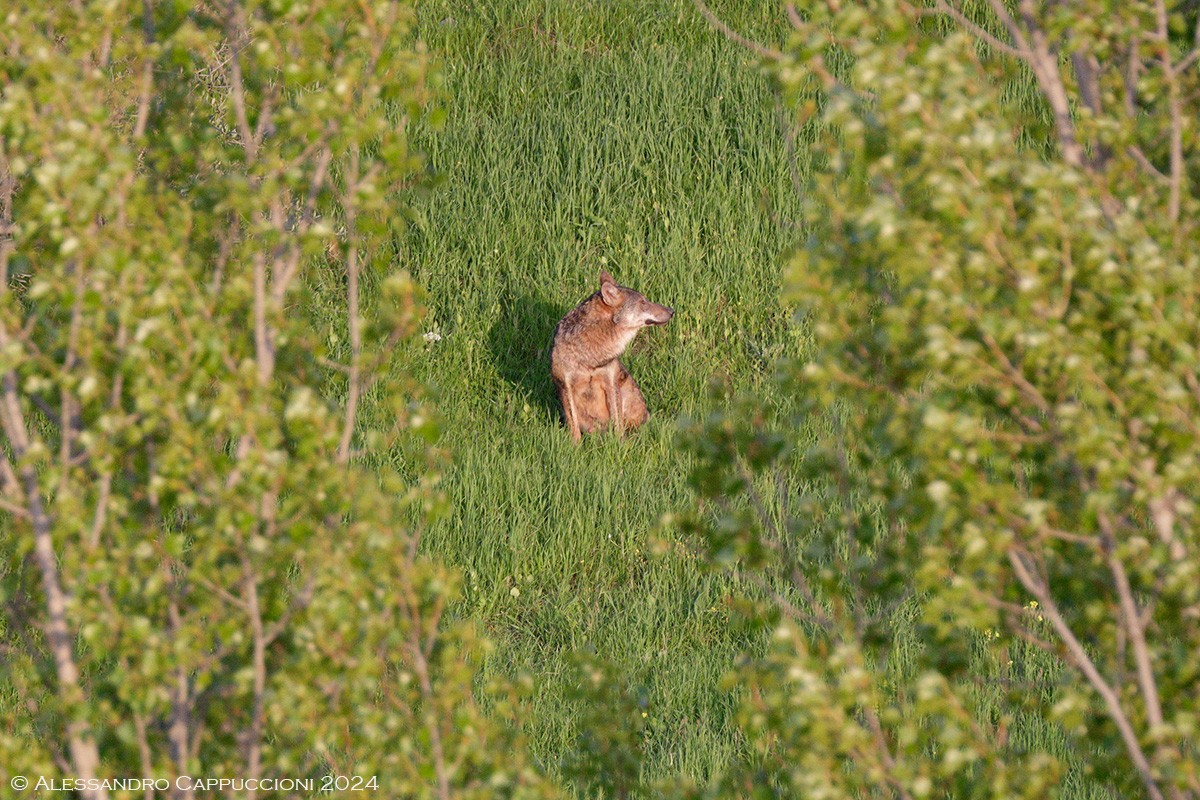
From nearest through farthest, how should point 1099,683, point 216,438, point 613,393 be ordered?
point 1099,683 < point 216,438 < point 613,393

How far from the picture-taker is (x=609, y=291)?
898 centimetres

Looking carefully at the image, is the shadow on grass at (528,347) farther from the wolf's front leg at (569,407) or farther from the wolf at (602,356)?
the wolf at (602,356)

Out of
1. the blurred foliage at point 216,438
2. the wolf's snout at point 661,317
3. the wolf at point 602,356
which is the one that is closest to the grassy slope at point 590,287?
the wolf at point 602,356

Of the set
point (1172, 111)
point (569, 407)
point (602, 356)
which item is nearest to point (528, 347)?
point (569, 407)

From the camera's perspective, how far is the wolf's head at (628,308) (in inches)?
355

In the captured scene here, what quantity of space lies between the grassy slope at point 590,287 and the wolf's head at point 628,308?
1.54ft

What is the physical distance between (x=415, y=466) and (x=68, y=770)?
463cm

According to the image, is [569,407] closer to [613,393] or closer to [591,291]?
[613,393]

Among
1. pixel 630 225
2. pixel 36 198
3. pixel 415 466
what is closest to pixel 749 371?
pixel 630 225

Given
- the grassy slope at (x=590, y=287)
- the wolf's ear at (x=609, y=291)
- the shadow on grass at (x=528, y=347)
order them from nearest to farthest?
the grassy slope at (x=590, y=287) < the wolf's ear at (x=609, y=291) < the shadow on grass at (x=528, y=347)

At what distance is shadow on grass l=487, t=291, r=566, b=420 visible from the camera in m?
9.66

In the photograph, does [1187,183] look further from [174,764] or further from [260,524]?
[174,764]

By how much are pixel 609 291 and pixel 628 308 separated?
161 mm

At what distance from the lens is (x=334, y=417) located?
298cm
